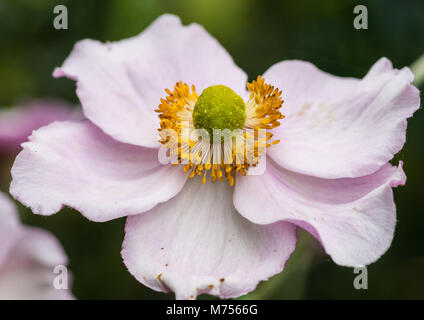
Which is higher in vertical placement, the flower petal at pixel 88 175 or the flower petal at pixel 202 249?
the flower petal at pixel 88 175

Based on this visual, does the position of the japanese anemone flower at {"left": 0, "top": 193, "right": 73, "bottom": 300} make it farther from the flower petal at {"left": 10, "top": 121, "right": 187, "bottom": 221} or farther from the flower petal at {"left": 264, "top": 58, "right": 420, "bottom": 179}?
the flower petal at {"left": 264, "top": 58, "right": 420, "bottom": 179}

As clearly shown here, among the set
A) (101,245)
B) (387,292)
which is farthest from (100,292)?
(387,292)

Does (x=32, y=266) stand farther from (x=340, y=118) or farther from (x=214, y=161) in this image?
(x=340, y=118)

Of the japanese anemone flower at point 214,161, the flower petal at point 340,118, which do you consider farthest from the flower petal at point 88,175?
the flower petal at point 340,118

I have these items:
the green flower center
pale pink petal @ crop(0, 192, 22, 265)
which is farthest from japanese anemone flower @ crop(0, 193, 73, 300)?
the green flower center

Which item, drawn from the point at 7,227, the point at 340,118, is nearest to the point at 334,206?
the point at 340,118

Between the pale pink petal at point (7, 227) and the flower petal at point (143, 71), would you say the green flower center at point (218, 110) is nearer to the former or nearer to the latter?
the flower petal at point (143, 71)

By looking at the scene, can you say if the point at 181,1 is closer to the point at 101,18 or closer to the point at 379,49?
the point at 101,18
